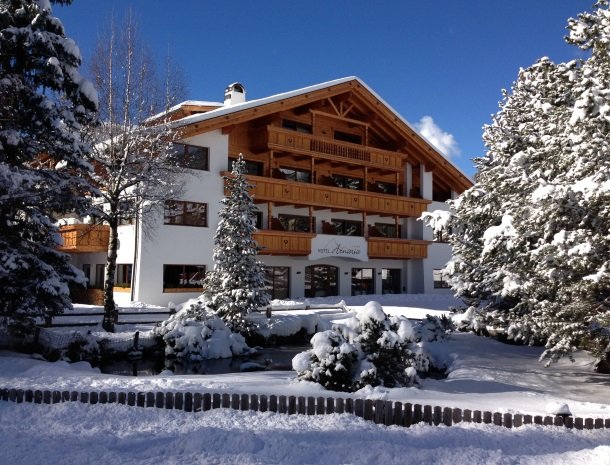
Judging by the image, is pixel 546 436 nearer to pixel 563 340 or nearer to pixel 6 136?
pixel 563 340

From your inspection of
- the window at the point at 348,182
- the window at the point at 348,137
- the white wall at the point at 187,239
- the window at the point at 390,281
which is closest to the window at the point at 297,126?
the window at the point at 348,137

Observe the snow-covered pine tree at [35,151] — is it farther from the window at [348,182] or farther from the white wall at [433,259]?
the white wall at [433,259]

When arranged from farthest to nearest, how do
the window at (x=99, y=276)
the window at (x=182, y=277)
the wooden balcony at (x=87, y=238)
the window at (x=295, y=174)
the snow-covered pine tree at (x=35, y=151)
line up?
the window at (x=295, y=174), the window at (x=99, y=276), the wooden balcony at (x=87, y=238), the window at (x=182, y=277), the snow-covered pine tree at (x=35, y=151)

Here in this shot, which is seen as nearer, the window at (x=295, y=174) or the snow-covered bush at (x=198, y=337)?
the snow-covered bush at (x=198, y=337)

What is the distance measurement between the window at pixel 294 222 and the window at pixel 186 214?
5495mm

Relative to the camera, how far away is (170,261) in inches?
1067

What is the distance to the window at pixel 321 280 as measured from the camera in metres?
33.4

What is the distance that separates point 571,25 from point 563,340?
6.68 metres

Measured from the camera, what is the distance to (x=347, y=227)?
118 ft

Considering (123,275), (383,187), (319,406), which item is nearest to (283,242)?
(123,275)

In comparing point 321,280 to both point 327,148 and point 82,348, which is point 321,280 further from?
point 82,348

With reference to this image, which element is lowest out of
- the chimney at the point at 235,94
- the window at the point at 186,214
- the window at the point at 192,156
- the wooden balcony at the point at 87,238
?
the wooden balcony at the point at 87,238

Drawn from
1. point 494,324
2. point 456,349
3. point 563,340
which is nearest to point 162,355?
point 456,349

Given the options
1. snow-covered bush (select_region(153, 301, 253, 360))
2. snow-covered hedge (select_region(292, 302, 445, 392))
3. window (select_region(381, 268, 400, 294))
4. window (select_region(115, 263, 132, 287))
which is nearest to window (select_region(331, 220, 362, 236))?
window (select_region(381, 268, 400, 294))
